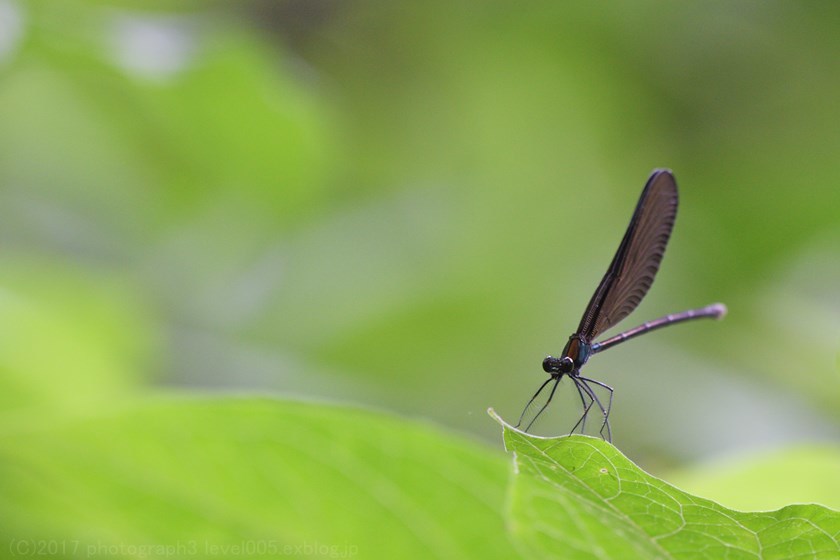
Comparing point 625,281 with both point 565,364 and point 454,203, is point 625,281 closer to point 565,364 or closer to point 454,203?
point 565,364

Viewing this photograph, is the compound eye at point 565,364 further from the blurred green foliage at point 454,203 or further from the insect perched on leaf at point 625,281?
the blurred green foliage at point 454,203

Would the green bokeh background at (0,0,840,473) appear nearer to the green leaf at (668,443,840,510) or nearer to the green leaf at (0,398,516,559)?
the green leaf at (668,443,840,510)

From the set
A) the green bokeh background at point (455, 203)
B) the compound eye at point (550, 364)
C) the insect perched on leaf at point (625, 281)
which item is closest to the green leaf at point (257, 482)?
the insect perched on leaf at point (625, 281)

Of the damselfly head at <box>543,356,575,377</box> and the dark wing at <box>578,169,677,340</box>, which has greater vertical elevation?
the dark wing at <box>578,169,677,340</box>

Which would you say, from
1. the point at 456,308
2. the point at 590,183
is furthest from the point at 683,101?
the point at 456,308

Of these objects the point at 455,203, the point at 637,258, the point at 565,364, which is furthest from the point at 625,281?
the point at 455,203

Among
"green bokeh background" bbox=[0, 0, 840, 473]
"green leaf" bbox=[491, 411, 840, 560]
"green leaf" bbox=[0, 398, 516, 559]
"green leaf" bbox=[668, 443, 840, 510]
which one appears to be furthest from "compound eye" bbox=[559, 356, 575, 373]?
"green bokeh background" bbox=[0, 0, 840, 473]

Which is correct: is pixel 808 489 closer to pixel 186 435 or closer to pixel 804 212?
pixel 186 435
